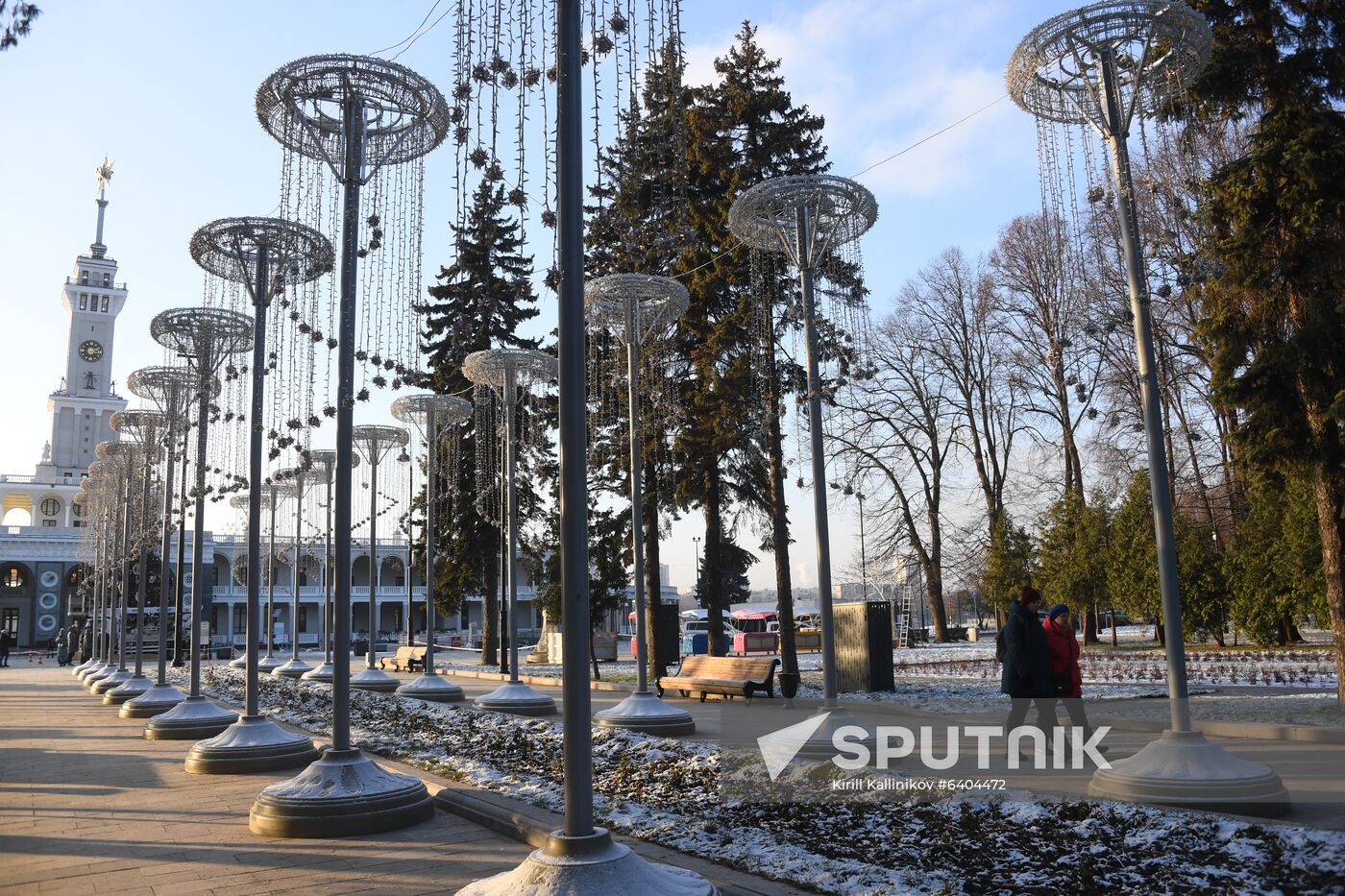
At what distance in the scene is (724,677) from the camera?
19.2 metres

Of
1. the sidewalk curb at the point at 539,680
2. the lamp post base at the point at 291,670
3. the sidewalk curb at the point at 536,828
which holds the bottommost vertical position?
the sidewalk curb at the point at 539,680

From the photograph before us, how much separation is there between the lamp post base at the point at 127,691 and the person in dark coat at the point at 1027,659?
61.2ft

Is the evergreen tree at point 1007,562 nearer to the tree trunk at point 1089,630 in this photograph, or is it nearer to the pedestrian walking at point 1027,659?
the tree trunk at point 1089,630

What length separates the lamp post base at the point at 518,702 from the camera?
55.8 feet

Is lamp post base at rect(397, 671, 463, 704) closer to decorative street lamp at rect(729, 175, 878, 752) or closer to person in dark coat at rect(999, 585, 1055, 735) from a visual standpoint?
decorative street lamp at rect(729, 175, 878, 752)

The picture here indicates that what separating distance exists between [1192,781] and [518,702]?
11954 mm

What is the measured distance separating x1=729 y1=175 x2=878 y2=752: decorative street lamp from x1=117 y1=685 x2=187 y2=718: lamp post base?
42.1 ft

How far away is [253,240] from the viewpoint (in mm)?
12781

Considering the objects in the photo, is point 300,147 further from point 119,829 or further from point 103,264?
point 103,264

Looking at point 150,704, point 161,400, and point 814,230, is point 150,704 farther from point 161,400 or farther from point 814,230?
point 814,230

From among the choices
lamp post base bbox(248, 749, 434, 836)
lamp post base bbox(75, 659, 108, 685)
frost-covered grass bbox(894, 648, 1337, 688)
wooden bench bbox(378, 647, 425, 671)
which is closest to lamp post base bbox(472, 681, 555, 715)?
lamp post base bbox(248, 749, 434, 836)

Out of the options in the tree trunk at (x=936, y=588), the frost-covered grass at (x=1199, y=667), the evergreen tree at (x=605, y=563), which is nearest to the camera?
the frost-covered grass at (x=1199, y=667)

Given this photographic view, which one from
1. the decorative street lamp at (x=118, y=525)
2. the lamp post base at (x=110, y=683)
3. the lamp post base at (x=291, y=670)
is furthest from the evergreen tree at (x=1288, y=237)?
the lamp post base at (x=291, y=670)

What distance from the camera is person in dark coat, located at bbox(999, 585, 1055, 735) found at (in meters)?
9.65
